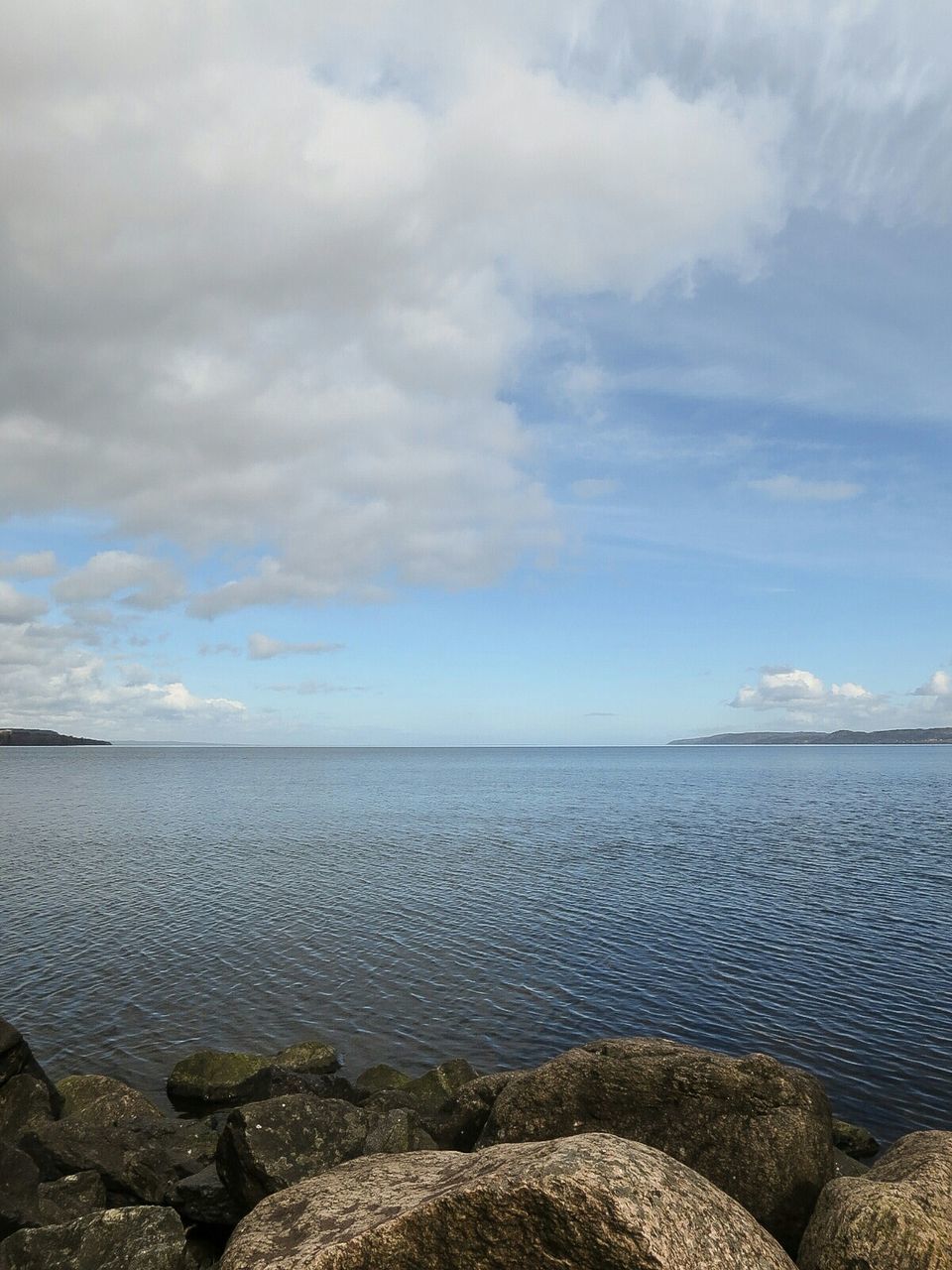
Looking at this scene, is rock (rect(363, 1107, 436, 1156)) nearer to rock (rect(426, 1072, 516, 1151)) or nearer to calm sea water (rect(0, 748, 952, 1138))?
rock (rect(426, 1072, 516, 1151))

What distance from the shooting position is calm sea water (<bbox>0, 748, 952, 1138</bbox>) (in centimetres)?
2830

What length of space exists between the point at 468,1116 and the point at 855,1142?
10.5 m

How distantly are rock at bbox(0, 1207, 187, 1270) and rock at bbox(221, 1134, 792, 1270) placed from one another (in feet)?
7.99

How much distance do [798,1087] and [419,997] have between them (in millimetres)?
20446

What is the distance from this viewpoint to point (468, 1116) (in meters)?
18.0

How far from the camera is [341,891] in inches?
2078

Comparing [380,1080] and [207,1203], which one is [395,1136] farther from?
[380,1080]

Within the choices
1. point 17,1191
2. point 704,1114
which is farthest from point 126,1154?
point 704,1114

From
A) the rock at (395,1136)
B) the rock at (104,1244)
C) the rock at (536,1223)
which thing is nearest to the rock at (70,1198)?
the rock at (104,1244)

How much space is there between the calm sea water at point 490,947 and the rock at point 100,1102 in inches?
140

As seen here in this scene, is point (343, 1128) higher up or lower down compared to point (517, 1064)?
higher up

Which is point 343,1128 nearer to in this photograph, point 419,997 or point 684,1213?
point 684,1213

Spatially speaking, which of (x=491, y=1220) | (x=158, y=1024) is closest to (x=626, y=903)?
(x=158, y=1024)

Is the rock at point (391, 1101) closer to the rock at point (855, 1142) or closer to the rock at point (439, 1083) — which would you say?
the rock at point (439, 1083)
